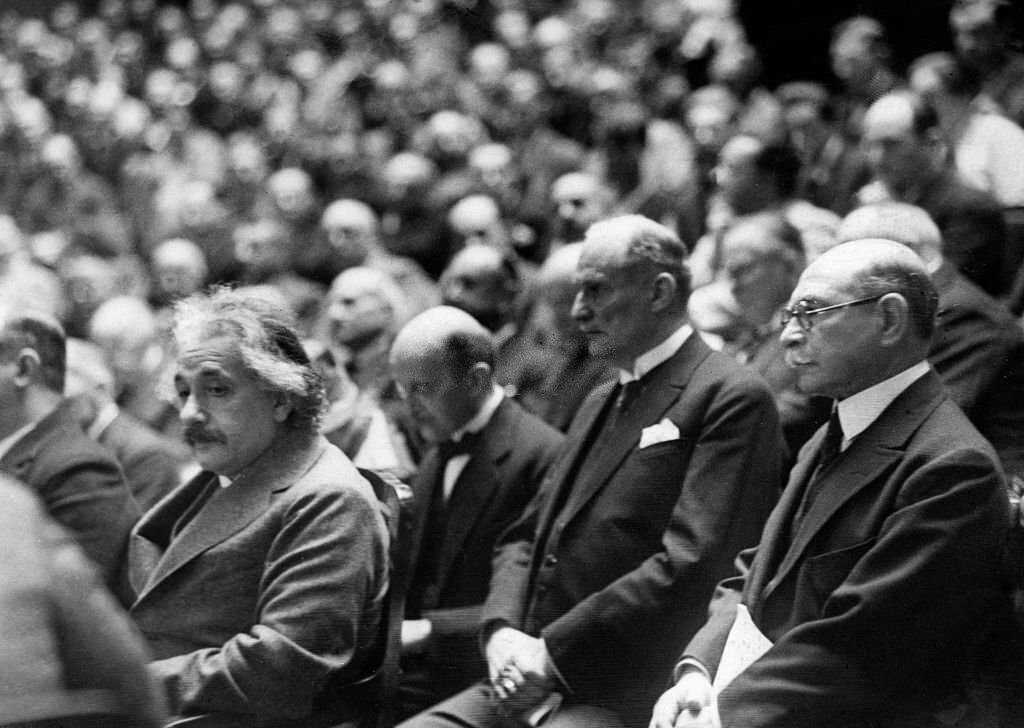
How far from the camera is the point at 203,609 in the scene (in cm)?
320

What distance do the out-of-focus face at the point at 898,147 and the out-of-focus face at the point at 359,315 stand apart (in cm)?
173

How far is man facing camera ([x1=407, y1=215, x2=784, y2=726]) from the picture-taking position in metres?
3.45

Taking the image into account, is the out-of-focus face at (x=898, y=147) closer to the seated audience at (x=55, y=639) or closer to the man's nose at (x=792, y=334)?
the man's nose at (x=792, y=334)

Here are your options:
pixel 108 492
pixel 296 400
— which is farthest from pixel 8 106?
pixel 296 400

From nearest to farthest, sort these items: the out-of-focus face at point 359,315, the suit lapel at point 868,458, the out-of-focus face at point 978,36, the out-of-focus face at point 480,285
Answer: the suit lapel at point 868,458, the out-of-focus face at point 359,315, the out-of-focus face at point 480,285, the out-of-focus face at point 978,36

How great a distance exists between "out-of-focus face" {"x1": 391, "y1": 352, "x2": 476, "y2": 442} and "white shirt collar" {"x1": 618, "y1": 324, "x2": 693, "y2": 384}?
0.55m

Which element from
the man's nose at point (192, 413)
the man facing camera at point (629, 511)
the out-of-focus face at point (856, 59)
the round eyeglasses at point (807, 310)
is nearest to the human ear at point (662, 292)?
the man facing camera at point (629, 511)

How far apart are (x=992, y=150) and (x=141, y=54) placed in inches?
330

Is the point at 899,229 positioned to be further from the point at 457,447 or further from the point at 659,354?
the point at 457,447

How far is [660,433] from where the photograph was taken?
3.61 metres

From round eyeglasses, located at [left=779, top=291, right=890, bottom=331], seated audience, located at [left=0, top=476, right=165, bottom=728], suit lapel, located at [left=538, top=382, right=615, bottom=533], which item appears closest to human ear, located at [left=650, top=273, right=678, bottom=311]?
suit lapel, located at [left=538, top=382, right=615, bottom=533]

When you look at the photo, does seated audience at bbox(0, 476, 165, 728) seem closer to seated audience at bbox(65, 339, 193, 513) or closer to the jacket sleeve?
the jacket sleeve

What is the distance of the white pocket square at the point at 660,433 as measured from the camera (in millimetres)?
3590

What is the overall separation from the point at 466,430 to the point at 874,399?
4.83 feet
